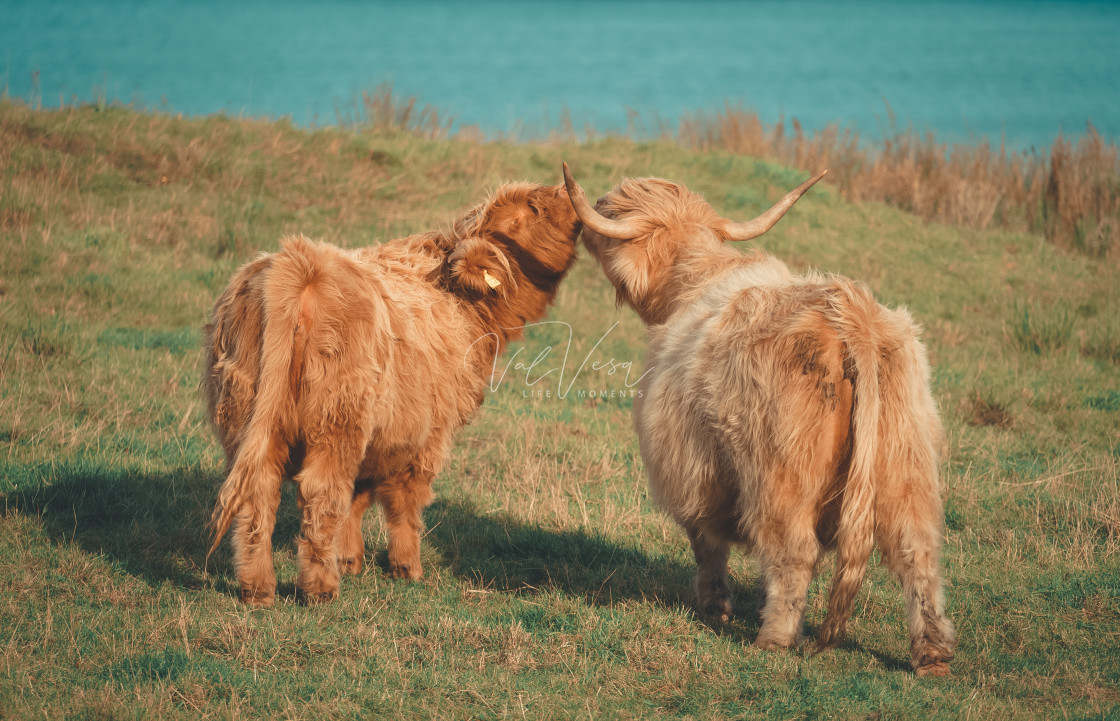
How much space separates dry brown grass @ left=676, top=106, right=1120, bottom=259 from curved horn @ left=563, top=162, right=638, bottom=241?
1103 cm

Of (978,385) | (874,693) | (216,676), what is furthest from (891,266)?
(216,676)

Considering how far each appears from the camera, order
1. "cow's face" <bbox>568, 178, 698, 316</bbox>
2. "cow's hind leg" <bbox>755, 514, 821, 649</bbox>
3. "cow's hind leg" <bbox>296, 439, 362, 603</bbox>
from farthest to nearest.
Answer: "cow's face" <bbox>568, 178, 698, 316</bbox> < "cow's hind leg" <bbox>296, 439, 362, 603</bbox> < "cow's hind leg" <bbox>755, 514, 821, 649</bbox>

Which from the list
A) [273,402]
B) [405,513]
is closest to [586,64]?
[405,513]

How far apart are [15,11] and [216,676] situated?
79.9 metres

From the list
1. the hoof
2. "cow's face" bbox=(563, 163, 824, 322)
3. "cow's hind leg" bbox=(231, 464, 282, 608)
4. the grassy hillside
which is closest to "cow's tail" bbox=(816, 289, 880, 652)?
the grassy hillside

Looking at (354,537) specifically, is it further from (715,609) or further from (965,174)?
(965,174)

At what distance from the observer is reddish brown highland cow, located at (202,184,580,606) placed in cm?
426

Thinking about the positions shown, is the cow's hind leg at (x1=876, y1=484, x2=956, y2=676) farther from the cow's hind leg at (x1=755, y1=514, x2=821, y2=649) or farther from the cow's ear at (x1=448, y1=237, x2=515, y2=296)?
the cow's ear at (x1=448, y1=237, x2=515, y2=296)

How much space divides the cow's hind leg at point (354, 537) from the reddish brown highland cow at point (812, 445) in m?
1.75

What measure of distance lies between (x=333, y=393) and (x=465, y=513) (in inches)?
86.9

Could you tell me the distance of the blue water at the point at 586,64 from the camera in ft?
116

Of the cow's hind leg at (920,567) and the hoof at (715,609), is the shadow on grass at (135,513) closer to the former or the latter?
the hoof at (715,609)

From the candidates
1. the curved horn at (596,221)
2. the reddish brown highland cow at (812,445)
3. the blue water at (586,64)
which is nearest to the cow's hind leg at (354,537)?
the reddish brown highland cow at (812,445)

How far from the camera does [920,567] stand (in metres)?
3.94
